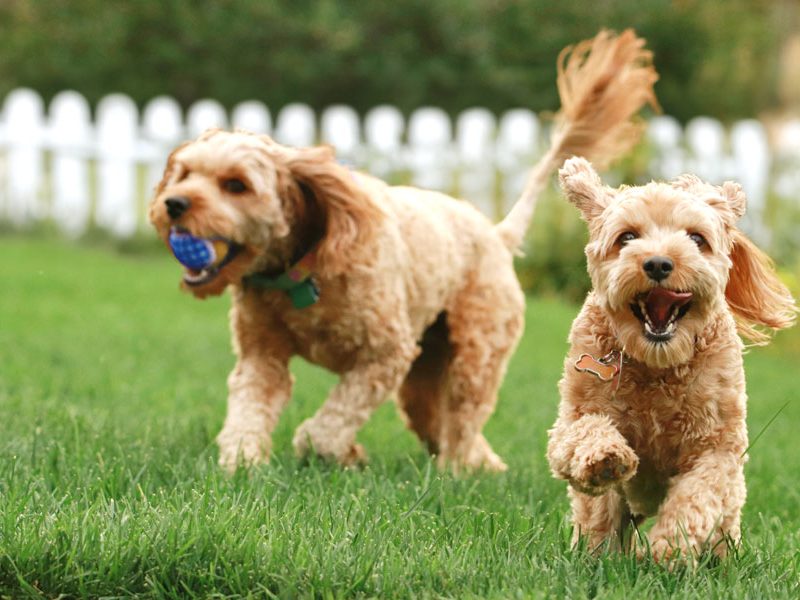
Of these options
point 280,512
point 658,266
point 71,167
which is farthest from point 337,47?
point 658,266

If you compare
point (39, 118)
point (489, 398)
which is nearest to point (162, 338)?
point (489, 398)

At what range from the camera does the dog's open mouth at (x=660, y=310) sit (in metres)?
3.45

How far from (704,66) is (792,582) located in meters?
24.2

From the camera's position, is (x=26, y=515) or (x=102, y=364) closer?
(x=26, y=515)

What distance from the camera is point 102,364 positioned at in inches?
312

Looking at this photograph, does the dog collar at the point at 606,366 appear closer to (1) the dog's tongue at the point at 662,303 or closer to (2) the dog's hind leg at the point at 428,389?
(1) the dog's tongue at the point at 662,303

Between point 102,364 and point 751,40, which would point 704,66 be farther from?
point 102,364

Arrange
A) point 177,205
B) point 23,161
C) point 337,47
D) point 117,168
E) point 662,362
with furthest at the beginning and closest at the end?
point 337,47
point 117,168
point 23,161
point 177,205
point 662,362

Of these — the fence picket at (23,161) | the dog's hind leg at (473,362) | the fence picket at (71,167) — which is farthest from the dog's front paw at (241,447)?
the fence picket at (23,161)

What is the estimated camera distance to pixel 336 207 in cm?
521

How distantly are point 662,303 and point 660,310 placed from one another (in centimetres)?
3

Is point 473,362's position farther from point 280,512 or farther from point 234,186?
point 280,512

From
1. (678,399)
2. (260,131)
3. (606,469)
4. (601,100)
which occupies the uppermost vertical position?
(601,100)

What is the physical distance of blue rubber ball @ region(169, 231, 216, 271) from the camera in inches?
194
